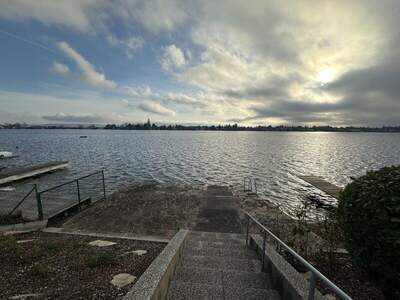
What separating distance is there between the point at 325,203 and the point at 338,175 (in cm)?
1186

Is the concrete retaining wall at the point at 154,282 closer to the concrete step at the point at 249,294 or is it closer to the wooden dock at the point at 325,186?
the concrete step at the point at 249,294

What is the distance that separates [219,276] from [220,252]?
1466 mm

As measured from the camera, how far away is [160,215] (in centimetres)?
900

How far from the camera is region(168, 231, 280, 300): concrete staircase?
2.97 meters

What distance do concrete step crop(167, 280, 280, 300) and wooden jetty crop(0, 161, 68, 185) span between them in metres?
21.7

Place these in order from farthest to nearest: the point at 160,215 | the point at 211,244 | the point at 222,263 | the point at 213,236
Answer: the point at 160,215
the point at 213,236
the point at 211,244
the point at 222,263

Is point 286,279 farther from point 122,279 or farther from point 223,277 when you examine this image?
point 122,279

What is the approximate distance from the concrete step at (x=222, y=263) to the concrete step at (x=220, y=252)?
0.30 m

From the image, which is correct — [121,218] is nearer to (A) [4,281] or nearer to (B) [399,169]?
(A) [4,281]

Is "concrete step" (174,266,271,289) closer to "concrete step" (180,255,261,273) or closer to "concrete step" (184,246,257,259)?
"concrete step" (180,255,261,273)

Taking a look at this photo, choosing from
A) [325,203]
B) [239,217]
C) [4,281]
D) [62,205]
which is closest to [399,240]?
[4,281]

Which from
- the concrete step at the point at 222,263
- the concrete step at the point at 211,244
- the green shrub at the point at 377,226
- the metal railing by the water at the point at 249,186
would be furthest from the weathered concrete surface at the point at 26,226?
the metal railing by the water at the point at 249,186

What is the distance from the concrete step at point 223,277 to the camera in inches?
131

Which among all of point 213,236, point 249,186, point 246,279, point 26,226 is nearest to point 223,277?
point 246,279
